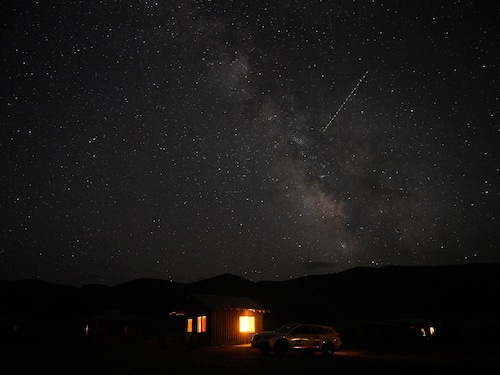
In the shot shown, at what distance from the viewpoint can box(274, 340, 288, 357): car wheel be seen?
23.3 m

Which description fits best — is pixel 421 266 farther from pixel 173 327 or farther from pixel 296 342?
pixel 296 342

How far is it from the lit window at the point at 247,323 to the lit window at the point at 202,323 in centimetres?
295

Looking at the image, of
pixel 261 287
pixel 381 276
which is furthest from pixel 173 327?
pixel 381 276

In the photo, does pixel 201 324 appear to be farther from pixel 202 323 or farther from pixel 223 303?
pixel 223 303

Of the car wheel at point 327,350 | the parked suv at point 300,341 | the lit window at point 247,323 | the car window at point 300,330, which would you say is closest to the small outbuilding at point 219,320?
the lit window at point 247,323

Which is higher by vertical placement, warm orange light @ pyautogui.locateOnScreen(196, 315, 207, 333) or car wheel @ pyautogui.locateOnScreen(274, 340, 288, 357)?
warm orange light @ pyautogui.locateOnScreen(196, 315, 207, 333)

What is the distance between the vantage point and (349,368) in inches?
663

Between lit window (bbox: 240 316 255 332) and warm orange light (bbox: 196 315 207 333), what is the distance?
116 inches

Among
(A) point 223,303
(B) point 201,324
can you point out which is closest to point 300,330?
(A) point 223,303

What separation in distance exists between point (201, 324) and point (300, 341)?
42.8ft

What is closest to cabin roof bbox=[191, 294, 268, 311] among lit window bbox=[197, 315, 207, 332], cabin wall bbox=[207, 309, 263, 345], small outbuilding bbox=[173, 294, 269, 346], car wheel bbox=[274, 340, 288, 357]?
small outbuilding bbox=[173, 294, 269, 346]

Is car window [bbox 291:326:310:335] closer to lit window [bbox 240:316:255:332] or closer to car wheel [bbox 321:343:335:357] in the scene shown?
car wheel [bbox 321:343:335:357]

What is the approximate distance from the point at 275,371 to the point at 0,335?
4378 cm

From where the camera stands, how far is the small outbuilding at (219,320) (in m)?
33.6
